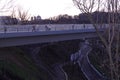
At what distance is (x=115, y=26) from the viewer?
6965 mm

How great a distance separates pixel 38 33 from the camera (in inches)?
1235

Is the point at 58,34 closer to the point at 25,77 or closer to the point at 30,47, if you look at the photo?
the point at 30,47

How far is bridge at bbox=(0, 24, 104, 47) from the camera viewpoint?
27.5 meters

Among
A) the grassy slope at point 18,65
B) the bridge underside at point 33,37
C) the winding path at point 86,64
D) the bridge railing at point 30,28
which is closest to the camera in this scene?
the grassy slope at point 18,65

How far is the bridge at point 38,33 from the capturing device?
27453 mm

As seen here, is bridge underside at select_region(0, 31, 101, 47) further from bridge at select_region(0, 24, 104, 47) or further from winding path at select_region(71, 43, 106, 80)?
winding path at select_region(71, 43, 106, 80)

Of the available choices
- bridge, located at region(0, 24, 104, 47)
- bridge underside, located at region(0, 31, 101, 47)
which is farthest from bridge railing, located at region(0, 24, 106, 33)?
bridge underside, located at region(0, 31, 101, 47)

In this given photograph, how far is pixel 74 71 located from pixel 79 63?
11.2ft

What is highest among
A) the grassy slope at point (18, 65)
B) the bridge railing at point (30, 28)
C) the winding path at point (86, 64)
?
the bridge railing at point (30, 28)

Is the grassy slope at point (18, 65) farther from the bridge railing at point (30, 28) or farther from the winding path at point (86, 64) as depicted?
the winding path at point (86, 64)

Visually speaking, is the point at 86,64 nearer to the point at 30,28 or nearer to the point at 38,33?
the point at 38,33

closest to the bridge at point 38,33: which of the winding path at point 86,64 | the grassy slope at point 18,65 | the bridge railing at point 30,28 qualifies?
the bridge railing at point 30,28

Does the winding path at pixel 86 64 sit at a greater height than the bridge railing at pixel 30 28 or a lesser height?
lesser

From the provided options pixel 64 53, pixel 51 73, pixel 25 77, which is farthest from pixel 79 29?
pixel 25 77
